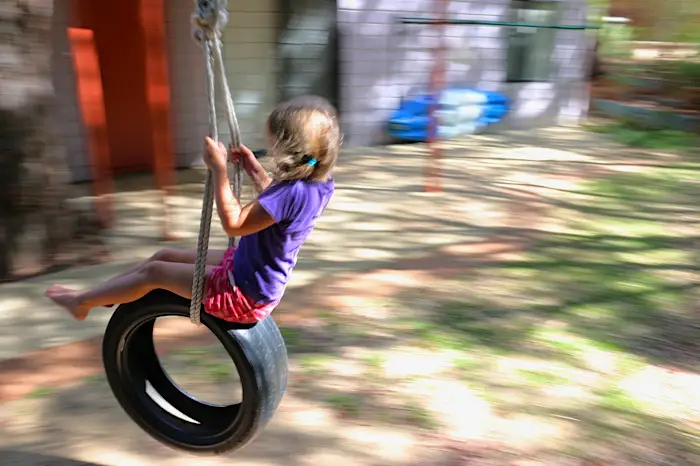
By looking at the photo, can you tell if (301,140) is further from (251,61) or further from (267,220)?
(251,61)

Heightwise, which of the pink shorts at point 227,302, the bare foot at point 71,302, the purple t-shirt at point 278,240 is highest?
the purple t-shirt at point 278,240

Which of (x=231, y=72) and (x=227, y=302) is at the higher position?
(x=231, y=72)

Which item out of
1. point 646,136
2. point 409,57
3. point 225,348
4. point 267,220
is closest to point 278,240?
point 267,220

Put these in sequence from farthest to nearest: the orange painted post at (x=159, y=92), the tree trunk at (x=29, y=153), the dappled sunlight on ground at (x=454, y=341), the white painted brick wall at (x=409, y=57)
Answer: the white painted brick wall at (x=409, y=57), the orange painted post at (x=159, y=92), the tree trunk at (x=29, y=153), the dappled sunlight on ground at (x=454, y=341)

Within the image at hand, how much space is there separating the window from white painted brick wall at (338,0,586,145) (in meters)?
0.16

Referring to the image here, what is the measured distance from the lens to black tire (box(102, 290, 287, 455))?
2.04 metres

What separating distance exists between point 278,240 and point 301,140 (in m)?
0.34

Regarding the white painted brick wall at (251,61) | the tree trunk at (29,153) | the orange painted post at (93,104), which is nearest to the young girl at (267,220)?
the tree trunk at (29,153)

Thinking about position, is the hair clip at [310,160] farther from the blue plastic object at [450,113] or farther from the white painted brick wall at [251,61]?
the blue plastic object at [450,113]

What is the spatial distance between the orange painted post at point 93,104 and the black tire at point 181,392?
2.94m

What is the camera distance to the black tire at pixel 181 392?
204 centimetres

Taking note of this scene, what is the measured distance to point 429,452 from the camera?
248 centimetres

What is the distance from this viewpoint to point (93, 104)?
493 centimetres

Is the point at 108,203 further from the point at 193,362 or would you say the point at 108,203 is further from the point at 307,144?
the point at 307,144
